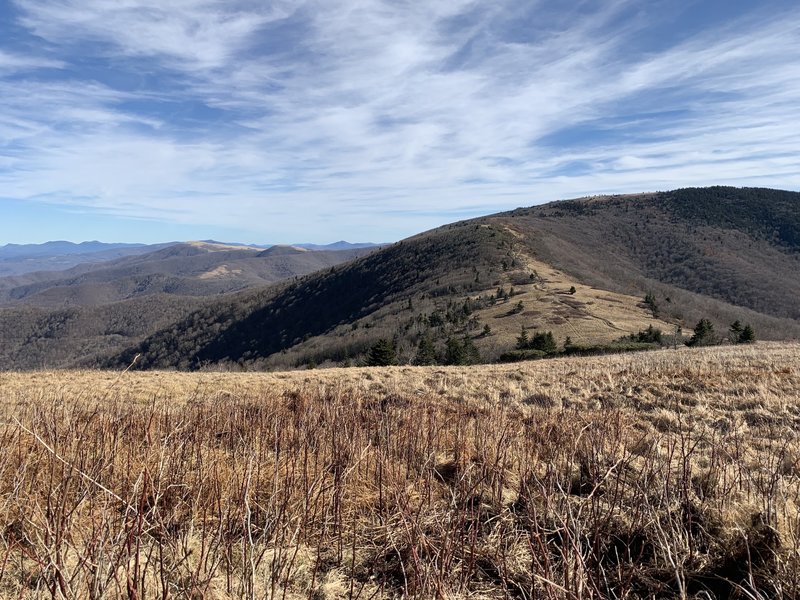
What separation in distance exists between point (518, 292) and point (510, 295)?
65.4 inches

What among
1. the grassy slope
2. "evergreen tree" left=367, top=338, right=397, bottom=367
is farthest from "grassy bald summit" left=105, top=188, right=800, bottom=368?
→ "evergreen tree" left=367, top=338, right=397, bottom=367

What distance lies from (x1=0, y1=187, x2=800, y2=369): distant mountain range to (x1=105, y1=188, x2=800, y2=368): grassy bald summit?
515 millimetres

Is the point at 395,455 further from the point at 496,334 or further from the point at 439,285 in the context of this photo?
the point at 439,285

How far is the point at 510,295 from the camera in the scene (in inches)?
2953

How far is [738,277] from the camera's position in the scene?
140375mm

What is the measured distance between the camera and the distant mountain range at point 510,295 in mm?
62250

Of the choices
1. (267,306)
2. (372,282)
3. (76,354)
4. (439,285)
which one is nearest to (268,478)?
(439,285)

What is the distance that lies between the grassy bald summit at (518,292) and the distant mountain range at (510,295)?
0.51m

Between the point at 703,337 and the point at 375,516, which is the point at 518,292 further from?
the point at 375,516

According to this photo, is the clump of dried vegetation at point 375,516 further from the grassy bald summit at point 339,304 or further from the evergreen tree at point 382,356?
the grassy bald summit at point 339,304

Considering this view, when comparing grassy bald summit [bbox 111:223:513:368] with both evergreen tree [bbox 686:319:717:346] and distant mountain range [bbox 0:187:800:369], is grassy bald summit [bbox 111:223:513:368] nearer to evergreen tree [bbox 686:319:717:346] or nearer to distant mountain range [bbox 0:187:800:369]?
distant mountain range [bbox 0:187:800:369]

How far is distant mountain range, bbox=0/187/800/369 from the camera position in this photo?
204 feet

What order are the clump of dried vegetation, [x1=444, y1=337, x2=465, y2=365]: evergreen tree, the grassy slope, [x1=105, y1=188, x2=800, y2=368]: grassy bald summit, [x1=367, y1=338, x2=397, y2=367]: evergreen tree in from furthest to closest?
[x1=105, y1=188, x2=800, y2=368]: grassy bald summit, the grassy slope, [x1=444, y1=337, x2=465, y2=365]: evergreen tree, [x1=367, y1=338, x2=397, y2=367]: evergreen tree, the clump of dried vegetation

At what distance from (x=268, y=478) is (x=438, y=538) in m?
1.62
